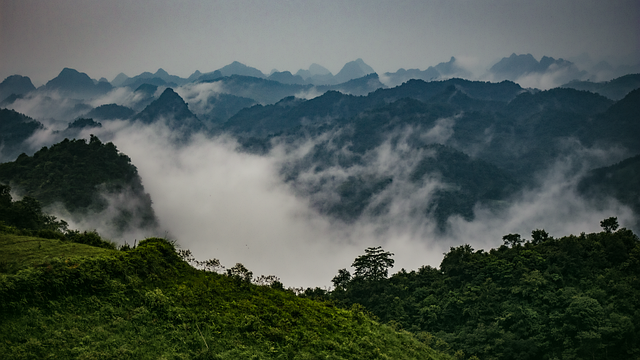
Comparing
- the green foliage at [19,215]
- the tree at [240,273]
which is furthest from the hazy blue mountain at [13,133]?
the tree at [240,273]

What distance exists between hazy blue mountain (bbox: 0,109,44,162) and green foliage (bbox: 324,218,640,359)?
154 meters

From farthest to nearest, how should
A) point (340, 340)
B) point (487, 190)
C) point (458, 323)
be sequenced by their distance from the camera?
point (487, 190) < point (458, 323) < point (340, 340)

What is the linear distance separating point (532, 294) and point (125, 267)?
29959 mm

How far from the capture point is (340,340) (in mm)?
14406

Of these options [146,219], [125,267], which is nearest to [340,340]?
[125,267]

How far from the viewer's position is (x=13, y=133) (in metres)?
144

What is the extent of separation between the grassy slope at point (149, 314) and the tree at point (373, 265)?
33.1 meters

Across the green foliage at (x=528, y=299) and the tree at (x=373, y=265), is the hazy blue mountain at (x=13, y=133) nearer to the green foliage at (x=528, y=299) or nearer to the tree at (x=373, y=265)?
the tree at (x=373, y=265)

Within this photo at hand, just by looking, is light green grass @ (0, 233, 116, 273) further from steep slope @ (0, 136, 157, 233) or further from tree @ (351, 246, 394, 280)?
steep slope @ (0, 136, 157, 233)

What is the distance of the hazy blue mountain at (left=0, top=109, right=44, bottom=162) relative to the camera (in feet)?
460

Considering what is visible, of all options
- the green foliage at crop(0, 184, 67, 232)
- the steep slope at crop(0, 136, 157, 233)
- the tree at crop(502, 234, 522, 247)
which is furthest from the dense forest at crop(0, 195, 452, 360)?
the steep slope at crop(0, 136, 157, 233)

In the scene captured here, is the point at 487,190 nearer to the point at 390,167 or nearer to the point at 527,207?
the point at 527,207

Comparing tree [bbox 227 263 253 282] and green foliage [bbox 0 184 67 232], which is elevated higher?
green foliage [bbox 0 184 67 232]

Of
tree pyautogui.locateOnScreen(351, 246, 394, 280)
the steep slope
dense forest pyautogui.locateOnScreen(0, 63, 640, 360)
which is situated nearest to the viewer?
dense forest pyautogui.locateOnScreen(0, 63, 640, 360)
